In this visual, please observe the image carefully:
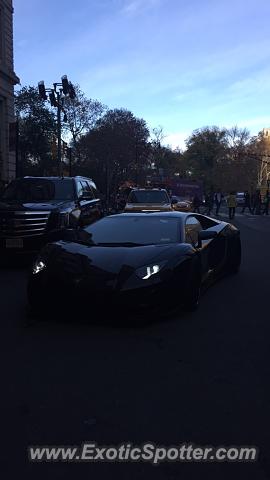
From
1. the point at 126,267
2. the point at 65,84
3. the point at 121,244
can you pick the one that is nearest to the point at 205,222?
the point at 121,244

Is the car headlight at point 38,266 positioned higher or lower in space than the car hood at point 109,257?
lower

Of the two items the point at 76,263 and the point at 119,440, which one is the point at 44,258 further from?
the point at 119,440

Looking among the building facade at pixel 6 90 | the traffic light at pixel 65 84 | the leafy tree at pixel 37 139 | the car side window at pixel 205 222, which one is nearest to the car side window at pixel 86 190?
the car side window at pixel 205 222

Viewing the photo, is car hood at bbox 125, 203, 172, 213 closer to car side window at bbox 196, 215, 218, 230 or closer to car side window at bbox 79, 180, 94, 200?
car side window at bbox 79, 180, 94, 200

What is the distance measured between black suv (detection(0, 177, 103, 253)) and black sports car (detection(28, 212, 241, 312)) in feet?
4.10

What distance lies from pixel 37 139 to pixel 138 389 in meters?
47.0

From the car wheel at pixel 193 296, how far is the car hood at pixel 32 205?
485cm

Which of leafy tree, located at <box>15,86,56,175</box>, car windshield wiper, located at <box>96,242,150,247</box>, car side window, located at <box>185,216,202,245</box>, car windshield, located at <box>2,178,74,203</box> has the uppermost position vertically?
leafy tree, located at <box>15,86,56,175</box>

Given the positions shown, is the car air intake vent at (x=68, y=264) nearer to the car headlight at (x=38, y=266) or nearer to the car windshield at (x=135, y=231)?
the car headlight at (x=38, y=266)

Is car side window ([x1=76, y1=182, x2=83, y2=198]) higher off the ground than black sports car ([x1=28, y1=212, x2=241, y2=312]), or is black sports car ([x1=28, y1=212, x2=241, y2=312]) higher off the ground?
car side window ([x1=76, y1=182, x2=83, y2=198])

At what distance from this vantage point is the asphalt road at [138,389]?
123 inches

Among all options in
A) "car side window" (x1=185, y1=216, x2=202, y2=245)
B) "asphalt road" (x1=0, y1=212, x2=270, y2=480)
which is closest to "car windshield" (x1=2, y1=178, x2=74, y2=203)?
"car side window" (x1=185, y1=216, x2=202, y2=245)

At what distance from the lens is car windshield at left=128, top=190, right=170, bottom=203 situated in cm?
1927

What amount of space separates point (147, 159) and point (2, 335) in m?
67.5
